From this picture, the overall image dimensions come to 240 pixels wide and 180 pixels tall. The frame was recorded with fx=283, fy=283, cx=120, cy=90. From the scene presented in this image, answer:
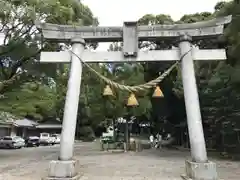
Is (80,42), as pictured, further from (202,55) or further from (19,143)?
(19,143)

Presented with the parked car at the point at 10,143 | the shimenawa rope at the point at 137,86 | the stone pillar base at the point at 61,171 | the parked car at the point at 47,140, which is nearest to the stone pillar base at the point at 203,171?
the shimenawa rope at the point at 137,86

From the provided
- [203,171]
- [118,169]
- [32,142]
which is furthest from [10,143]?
[203,171]

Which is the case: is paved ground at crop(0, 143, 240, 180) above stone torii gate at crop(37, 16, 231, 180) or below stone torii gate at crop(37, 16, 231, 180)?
below

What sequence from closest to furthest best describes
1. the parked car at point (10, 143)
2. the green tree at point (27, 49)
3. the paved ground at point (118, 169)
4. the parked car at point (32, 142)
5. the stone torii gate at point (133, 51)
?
the stone torii gate at point (133, 51) → the paved ground at point (118, 169) → the green tree at point (27, 49) → the parked car at point (10, 143) → the parked car at point (32, 142)

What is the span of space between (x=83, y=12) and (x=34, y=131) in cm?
3181

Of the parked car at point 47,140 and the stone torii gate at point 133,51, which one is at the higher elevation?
the stone torii gate at point 133,51

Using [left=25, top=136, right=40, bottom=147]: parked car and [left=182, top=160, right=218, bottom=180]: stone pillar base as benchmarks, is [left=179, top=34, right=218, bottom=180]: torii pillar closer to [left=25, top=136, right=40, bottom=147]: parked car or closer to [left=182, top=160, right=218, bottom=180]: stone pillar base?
[left=182, top=160, right=218, bottom=180]: stone pillar base

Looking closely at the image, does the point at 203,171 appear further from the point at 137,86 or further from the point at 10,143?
the point at 10,143

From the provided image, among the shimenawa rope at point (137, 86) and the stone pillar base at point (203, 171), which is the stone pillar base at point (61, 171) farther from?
the stone pillar base at point (203, 171)

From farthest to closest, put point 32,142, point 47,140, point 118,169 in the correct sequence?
point 47,140, point 32,142, point 118,169

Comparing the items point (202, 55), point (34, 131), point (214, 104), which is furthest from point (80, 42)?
point (34, 131)

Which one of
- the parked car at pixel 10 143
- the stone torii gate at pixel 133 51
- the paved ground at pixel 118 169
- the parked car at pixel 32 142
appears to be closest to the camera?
the stone torii gate at pixel 133 51

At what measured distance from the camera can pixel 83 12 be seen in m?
16.3

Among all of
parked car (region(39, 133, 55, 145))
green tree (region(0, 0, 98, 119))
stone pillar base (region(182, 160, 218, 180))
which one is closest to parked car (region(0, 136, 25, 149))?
parked car (region(39, 133, 55, 145))
